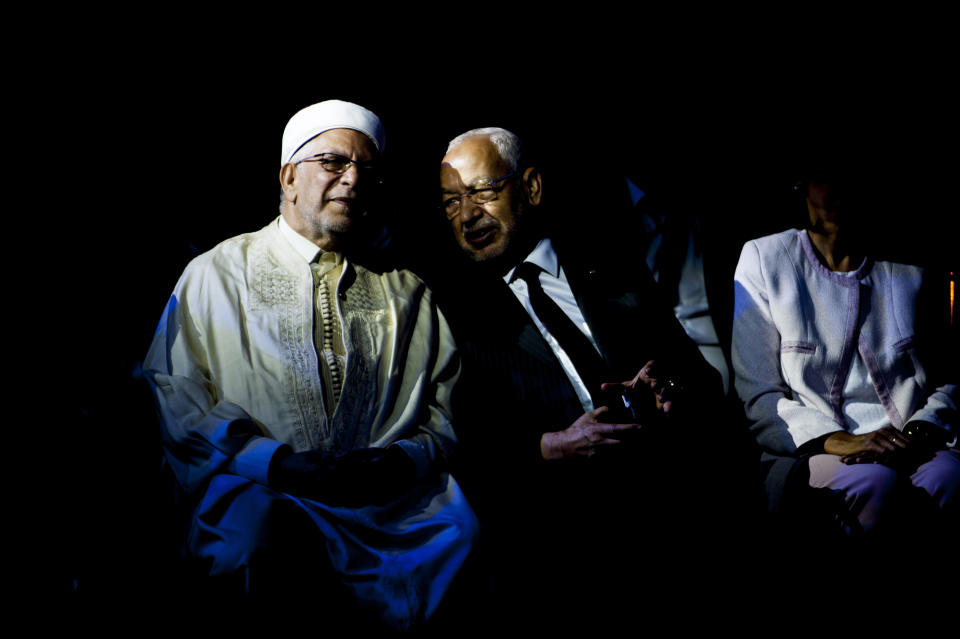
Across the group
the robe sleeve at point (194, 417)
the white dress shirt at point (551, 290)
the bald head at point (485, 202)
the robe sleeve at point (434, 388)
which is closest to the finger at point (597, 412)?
the white dress shirt at point (551, 290)

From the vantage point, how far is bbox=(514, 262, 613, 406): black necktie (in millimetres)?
2857

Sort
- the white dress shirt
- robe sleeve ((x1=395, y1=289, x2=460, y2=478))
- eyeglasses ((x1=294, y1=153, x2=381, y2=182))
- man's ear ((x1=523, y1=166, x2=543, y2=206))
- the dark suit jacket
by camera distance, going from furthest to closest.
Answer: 1. man's ear ((x1=523, y1=166, x2=543, y2=206))
2. the white dress shirt
3. eyeglasses ((x1=294, y1=153, x2=381, y2=182))
4. the dark suit jacket
5. robe sleeve ((x1=395, y1=289, x2=460, y2=478))

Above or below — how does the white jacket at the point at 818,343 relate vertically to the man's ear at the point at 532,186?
below

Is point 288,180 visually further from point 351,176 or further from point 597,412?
point 597,412

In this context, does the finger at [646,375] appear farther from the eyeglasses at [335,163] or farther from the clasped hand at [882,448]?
the eyeglasses at [335,163]

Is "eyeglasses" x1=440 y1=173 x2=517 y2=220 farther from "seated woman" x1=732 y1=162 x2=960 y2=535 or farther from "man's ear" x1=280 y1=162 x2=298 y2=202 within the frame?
"seated woman" x1=732 y1=162 x2=960 y2=535

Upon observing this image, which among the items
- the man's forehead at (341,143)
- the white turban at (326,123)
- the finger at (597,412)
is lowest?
the finger at (597,412)

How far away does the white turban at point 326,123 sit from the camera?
9.38 feet

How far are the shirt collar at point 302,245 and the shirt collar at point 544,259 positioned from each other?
659 millimetres

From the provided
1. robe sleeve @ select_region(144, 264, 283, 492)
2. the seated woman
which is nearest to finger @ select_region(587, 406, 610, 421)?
the seated woman

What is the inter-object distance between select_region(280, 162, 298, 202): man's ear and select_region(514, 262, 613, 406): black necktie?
2.59ft

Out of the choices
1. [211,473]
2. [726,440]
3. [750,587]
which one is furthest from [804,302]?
[211,473]

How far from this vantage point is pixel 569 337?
114 inches

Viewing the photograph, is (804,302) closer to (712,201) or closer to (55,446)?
(712,201)
